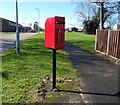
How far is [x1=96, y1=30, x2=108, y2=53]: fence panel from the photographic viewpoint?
9125 millimetres

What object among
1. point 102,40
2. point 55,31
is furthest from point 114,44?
point 55,31

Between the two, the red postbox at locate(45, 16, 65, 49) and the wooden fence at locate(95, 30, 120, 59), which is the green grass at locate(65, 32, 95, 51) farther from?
the red postbox at locate(45, 16, 65, 49)

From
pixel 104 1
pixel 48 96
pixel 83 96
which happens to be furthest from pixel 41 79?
pixel 104 1

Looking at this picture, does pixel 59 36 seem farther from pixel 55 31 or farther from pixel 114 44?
pixel 114 44

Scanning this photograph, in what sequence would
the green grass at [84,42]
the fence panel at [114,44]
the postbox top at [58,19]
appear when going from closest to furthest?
the postbox top at [58,19], the fence panel at [114,44], the green grass at [84,42]

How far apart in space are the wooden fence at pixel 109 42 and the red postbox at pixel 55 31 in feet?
15.9

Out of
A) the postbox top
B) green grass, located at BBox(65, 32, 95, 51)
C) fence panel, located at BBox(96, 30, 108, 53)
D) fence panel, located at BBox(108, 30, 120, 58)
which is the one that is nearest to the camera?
the postbox top

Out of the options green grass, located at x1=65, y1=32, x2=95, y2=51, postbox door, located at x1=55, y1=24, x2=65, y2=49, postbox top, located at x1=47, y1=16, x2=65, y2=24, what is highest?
postbox top, located at x1=47, y1=16, x2=65, y2=24

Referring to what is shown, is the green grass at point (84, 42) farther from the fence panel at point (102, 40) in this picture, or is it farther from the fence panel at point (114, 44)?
the fence panel at point (114, 44)

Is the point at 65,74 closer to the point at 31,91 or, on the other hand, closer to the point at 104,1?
the point at 31,91

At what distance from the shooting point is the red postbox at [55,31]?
342 centimetres

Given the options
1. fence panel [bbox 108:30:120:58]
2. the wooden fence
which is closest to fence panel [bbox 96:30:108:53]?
the wooden fence

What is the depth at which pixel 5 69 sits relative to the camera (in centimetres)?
520

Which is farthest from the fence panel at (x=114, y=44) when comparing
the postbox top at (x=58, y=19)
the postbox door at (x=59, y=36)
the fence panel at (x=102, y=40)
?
the postbox top at (x=58, y=19)
